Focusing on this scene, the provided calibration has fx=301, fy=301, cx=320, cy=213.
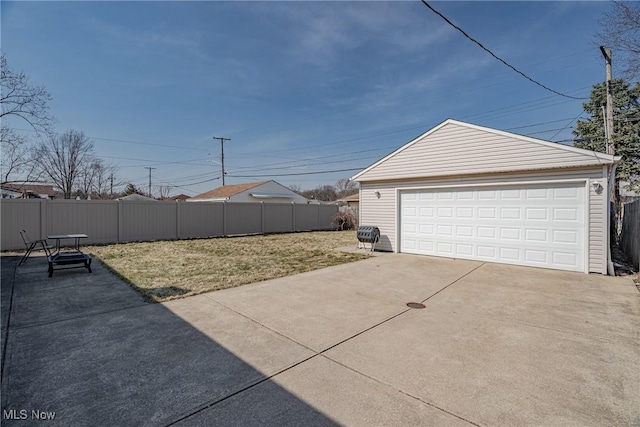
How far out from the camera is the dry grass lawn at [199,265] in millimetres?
5781

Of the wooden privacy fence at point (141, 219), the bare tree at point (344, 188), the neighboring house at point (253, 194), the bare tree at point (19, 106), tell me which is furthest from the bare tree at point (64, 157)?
the bare tree at point (344, 188)

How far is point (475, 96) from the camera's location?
619 inches

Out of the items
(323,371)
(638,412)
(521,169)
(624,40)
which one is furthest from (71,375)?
(624,40)

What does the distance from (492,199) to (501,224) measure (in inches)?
27.8

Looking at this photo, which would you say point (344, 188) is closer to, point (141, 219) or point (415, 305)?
point (141, 219)

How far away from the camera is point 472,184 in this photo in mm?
8430

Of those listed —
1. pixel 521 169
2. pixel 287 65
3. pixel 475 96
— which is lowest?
pixel 521 169

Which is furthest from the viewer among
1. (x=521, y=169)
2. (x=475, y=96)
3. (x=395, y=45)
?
(x=475, y=96)

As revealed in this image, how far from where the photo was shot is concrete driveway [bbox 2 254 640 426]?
2.21m

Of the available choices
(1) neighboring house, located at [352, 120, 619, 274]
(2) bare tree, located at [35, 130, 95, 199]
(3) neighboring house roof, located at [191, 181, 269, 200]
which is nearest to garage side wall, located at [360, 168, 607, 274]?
(1) neighboring house, located at [352, 120, 619, 274]

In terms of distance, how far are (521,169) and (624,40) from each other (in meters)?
5.02

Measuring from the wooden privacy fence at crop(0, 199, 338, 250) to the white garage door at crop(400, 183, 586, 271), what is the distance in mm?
9829

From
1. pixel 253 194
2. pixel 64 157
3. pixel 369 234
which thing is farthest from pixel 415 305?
pixel 64 157

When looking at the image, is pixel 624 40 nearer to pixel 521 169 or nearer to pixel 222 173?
pixel 521 169
